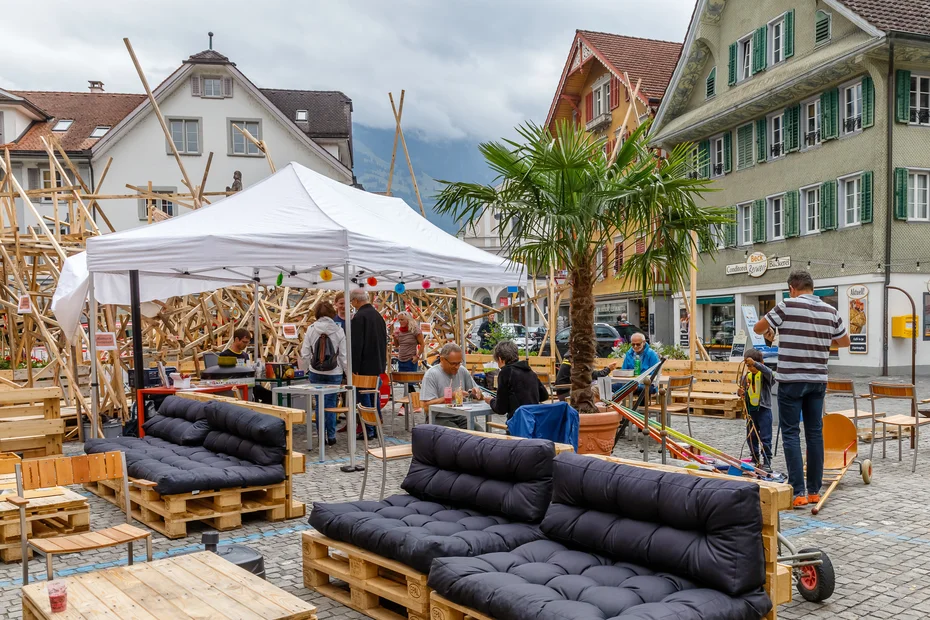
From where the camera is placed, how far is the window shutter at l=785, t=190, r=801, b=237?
24375mm

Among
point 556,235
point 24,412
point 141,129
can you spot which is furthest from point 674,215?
point 141,129

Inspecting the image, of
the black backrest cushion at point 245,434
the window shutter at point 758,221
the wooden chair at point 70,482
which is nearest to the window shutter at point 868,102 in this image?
the window shutter at point 758,221

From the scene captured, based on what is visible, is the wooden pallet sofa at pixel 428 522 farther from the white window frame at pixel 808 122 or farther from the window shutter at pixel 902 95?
the white window frame at pixel 808 122

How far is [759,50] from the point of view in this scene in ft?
84.6

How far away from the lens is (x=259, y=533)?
6.39 meters

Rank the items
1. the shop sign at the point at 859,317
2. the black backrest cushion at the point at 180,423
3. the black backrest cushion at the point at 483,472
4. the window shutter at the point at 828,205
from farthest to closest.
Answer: the window shutter at the point at 828,205 < the shop sign at the point at 859,317 < the black backrest cushion at the point at 180,423 < the black backrest cushion at the point at 483,472

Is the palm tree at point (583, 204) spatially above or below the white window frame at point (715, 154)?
below

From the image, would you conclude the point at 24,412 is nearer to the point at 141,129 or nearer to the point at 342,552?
the point at 342,552

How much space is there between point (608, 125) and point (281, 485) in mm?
30261

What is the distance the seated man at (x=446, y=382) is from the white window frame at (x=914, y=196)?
57.2 feet

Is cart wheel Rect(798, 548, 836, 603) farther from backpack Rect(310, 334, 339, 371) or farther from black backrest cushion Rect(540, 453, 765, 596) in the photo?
backpack Rect(310, 334, 339, 371)

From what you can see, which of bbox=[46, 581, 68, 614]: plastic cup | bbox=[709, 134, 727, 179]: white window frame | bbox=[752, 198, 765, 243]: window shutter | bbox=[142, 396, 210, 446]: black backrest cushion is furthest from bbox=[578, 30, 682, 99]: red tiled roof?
bbox=[46, 581, 68, 614]: plastic cup

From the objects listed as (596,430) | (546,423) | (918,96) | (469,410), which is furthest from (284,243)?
(918,96)

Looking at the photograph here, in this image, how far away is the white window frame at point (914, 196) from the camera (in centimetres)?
2160
